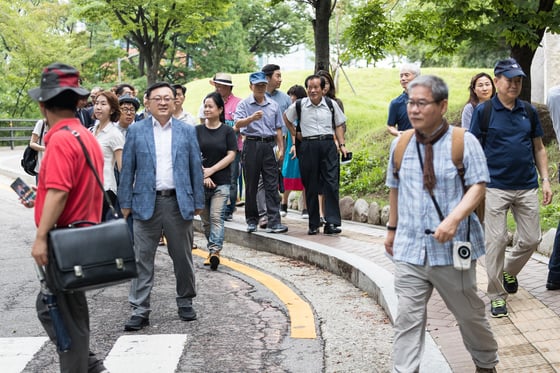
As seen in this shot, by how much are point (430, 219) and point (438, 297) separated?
288cm

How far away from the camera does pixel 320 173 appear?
10.9 metres

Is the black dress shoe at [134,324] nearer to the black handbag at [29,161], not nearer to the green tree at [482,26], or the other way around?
the black handbag at [29,161]

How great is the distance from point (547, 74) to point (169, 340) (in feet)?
61.7

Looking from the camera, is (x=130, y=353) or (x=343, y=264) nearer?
(x=130, y=353)

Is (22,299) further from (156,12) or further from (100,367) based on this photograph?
(156,12)

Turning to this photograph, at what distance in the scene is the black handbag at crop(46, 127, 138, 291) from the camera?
442 centimetres

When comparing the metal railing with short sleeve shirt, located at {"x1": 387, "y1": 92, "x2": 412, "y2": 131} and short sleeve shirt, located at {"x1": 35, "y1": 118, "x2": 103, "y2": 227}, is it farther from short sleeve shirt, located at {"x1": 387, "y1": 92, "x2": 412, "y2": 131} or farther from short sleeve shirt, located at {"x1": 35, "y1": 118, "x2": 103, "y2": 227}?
short sleeve shirt, located at {"x1": 35, "y1": 118, "x2": 103, "y2": 227}

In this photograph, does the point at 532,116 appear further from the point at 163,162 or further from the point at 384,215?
the point at 384,215

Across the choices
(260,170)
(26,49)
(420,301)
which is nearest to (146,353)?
(420,301)

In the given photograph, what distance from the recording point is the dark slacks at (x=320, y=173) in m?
10.8

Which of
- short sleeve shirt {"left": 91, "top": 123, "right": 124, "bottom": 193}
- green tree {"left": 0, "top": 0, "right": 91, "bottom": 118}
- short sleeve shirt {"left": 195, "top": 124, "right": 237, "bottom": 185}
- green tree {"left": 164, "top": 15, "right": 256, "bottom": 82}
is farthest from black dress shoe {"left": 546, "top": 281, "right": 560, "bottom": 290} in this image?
green tree {"left": 164, "top": 15, "right": 256, "bottom": 82}

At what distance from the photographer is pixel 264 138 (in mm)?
10844

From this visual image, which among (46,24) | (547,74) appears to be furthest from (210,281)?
(46,24)

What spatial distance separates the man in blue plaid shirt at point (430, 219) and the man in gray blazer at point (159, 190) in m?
2.67
